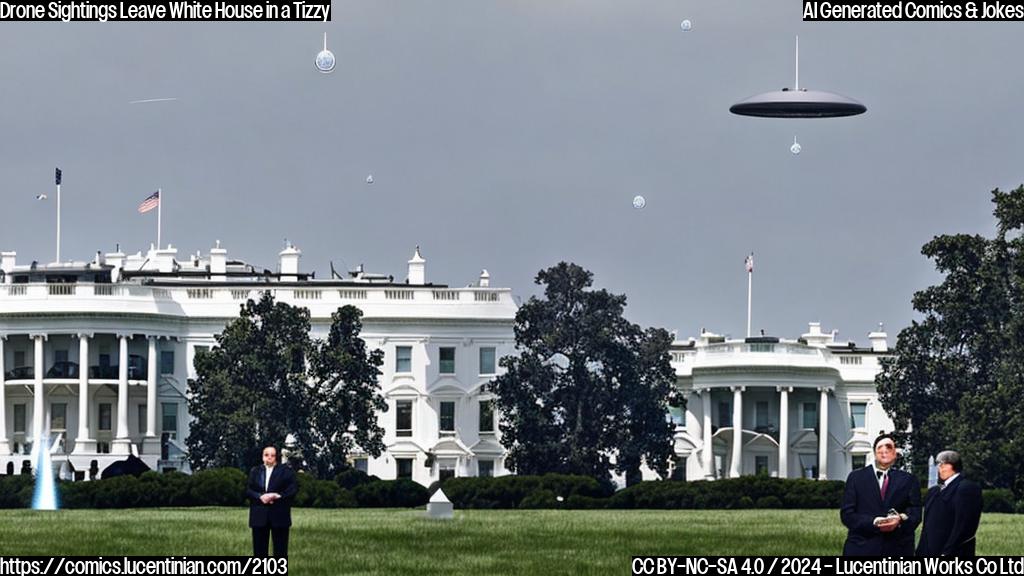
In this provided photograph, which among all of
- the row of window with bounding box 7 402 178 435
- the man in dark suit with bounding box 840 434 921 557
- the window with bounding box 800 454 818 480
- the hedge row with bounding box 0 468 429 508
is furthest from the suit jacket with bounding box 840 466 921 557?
the window with bounding box 800 454 818 480

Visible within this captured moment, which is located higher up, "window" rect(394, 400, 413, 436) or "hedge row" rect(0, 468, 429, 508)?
"window" rect(394, 400, 413, 436)

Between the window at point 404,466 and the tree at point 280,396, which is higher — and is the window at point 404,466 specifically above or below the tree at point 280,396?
below

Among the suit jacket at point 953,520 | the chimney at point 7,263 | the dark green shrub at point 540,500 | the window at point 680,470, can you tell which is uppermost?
the chimney at point 7,263

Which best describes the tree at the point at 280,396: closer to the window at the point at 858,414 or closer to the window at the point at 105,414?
the window at the point at 105,414

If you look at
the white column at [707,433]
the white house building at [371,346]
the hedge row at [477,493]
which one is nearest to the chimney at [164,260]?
the white house building at [371,346]

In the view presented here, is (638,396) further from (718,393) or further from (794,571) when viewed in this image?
(794,571)

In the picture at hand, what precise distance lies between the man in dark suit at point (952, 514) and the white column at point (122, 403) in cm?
9891

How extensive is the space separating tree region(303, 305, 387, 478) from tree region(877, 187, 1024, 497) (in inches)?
782

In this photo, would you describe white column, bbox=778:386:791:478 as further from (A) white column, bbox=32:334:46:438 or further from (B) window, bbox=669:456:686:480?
(A) white column, bbox=32:334:46:438

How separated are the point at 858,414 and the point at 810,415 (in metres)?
2.52

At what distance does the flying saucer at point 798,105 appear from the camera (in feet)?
353

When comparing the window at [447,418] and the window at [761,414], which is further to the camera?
the window at [761,414]

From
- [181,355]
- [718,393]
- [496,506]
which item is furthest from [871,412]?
[496,506]

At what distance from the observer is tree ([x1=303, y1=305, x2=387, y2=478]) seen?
112m
